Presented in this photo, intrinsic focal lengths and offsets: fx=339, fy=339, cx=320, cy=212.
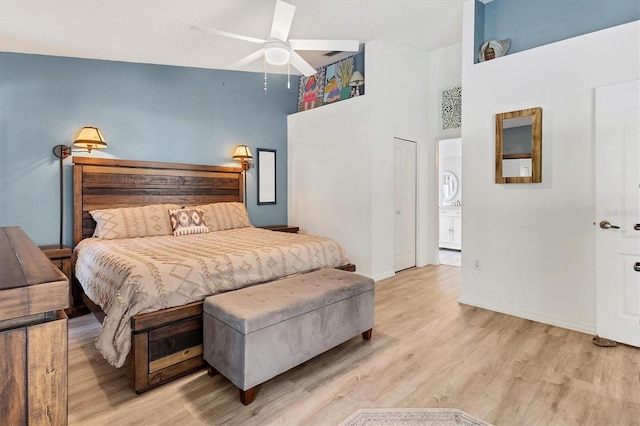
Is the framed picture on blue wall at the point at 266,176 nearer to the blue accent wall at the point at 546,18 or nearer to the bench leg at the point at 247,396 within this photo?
the blue accent wall at the point at 546,18

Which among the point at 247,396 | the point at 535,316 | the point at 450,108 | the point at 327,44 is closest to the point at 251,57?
the point at 327,44

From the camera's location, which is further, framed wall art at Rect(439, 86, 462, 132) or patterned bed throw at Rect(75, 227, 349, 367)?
framed wall art at Rect(439, 86, 462, 132)

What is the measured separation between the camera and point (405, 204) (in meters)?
5.20

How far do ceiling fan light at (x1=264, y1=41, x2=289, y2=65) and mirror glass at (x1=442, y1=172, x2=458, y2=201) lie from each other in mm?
6008

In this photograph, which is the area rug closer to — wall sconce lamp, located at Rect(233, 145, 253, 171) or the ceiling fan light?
the ceiling fan light

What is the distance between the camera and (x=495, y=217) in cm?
346

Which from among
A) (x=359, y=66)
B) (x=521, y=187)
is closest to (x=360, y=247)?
(x=521, y=187)

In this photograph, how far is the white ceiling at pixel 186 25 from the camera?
2.91 meters

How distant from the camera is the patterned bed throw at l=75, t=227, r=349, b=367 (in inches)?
79.9

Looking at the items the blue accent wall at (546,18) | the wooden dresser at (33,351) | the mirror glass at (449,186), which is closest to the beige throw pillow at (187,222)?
the wooden dresser at (33,351)

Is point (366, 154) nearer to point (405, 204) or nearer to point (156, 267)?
point (405, 204)

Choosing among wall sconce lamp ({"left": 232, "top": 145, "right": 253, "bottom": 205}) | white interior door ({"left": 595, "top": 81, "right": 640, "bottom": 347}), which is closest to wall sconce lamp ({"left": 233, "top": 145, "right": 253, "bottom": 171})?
wall sconce lamp ({"left": 232, "top": 145, "right": 253, "bottom": 205})

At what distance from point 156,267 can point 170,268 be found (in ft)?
0.27

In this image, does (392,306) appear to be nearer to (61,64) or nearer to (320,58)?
(320,58)
